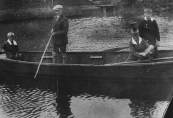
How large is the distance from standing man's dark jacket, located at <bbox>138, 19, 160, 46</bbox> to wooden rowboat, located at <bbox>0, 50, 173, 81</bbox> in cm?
62

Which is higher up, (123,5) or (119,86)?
(123,5)

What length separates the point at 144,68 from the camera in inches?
286

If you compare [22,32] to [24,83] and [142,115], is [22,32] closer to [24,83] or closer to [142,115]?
[24,83]

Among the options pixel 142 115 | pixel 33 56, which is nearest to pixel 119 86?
pixel 142 115

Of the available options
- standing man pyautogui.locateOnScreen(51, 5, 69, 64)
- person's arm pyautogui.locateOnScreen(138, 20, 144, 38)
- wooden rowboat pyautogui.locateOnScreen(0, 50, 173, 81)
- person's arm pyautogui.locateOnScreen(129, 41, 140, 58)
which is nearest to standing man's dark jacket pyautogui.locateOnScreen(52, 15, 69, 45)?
standing man pyautogui.locateOnScreen(51, 5, 69, 64)

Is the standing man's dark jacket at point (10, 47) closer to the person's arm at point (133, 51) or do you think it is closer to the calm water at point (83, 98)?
the calm water at point (83, 98)

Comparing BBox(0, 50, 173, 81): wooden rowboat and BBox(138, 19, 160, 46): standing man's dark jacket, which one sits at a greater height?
BBox(138, 19, 160, 46): standing man's dark jacket

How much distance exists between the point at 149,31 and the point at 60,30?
2524 mm

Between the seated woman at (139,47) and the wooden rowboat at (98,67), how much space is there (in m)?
0.23

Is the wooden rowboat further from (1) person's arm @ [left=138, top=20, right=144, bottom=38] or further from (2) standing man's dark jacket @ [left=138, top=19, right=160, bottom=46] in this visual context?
(1) person's arm @ [left=138, top=20, right=144, bottom=38]

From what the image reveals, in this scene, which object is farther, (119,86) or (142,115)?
(119,86)

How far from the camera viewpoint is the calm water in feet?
18.9

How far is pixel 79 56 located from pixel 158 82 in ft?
9.39

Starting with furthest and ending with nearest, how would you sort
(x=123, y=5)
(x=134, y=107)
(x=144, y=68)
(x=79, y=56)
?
1. (x=123, y=5)
2. (x=79, y=56)
3. (x=144, y=68)
4. (x=134, y=107)
